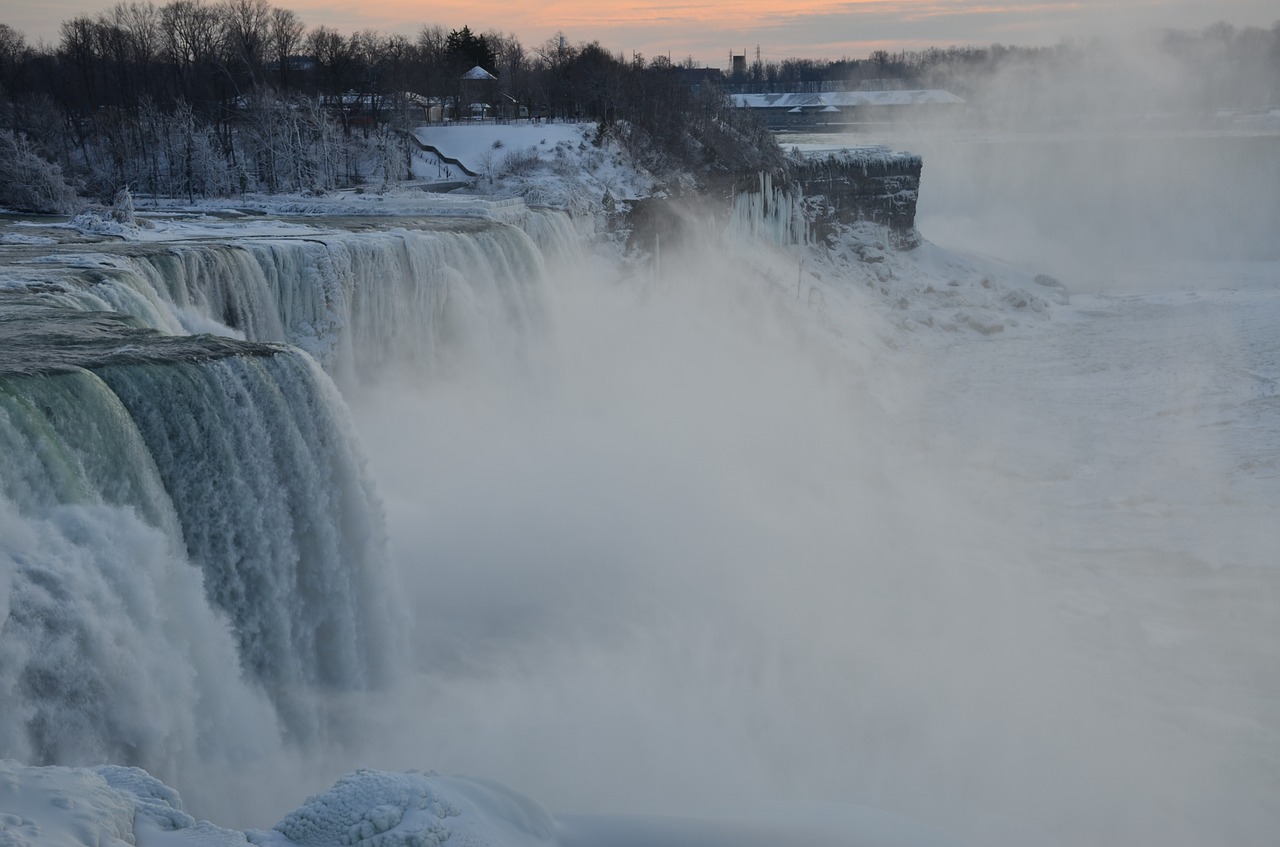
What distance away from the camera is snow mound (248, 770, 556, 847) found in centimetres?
455

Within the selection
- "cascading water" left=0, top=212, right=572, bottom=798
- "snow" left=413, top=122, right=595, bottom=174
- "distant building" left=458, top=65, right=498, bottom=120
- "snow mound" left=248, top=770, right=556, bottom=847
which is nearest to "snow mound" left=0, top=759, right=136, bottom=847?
"snow mound" left=248, top=770, right=556, bottom=847

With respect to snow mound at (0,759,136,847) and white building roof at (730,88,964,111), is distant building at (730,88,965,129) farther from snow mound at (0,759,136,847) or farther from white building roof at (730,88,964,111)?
snow mound at (0,759,136,847)

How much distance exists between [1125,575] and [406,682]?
30.1 feet

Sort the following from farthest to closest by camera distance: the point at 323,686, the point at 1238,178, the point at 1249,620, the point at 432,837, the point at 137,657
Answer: the point at 1238,178, the point at 1249,620, the point at 323,686, the point at 137,657, the point at 432,837

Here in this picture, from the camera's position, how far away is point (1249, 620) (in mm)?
11930

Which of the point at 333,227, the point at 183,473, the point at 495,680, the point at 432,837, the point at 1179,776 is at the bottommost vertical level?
the point at 1179,776

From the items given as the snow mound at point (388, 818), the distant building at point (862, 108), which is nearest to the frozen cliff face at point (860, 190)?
the snow mound at point (388, 818)

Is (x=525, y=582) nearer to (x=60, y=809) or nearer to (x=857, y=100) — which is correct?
(x=60, y=809)

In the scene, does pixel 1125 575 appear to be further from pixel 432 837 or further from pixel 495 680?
pixel 432 837

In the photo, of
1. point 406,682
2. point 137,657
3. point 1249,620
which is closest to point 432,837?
point 137,657

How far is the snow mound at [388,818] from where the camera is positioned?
4.55 metres

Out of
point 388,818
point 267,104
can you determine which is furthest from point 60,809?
point 267,104

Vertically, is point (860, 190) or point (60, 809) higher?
point (860, 190)

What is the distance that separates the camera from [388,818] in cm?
461
